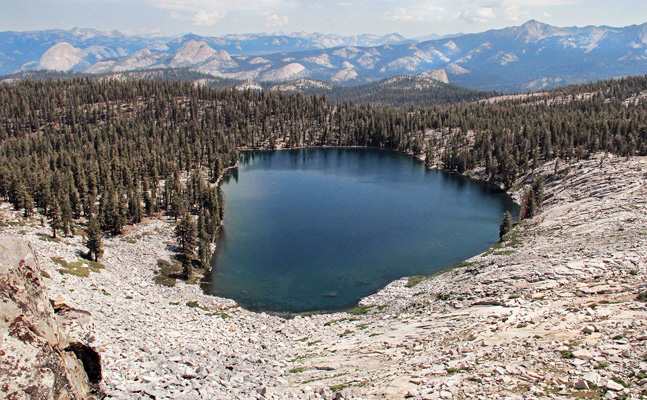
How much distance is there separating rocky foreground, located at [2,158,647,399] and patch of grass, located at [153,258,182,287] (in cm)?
121

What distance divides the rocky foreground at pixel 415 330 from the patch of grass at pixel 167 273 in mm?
1208

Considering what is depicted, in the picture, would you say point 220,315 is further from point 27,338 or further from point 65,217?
point 65,217

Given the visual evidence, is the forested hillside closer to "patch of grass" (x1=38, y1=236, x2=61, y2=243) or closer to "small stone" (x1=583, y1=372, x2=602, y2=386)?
"patch of grass" (x1=38, y1=236, x2=61, y2=243)

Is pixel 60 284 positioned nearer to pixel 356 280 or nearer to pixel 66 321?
pixel 66 321

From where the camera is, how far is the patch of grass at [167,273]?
61.3 metres

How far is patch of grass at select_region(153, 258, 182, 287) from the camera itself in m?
61.3

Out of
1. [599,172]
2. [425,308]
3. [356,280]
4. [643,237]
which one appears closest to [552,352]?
[425,308]

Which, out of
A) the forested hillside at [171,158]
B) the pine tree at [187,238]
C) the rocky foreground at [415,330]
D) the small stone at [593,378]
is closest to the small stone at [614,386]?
the rocky foreground at [415,330]

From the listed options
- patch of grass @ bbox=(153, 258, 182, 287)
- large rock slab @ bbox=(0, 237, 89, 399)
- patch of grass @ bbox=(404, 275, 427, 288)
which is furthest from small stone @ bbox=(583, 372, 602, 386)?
patch of grass @ bbox=(153, 258, 182, 287)

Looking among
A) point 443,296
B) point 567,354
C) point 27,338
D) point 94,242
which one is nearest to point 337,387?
point 567,354

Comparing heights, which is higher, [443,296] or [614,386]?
[614,386]

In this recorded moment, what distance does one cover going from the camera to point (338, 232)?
286 feet

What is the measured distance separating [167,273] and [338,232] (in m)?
36.0

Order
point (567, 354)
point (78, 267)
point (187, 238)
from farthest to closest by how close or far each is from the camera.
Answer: point (187, 238) → point (78, 267) → point (567, 354)
